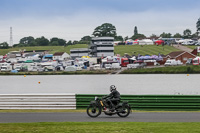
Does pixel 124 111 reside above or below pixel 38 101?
below

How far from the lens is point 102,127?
52.0 ft

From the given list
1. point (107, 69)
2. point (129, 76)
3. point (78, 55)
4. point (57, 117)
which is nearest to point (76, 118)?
point (57, 117)

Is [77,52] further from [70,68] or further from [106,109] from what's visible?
[106,109]

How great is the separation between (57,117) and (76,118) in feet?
3.59

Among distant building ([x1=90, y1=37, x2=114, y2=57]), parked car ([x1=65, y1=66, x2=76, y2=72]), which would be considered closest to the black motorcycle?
parked car ([x1=65, y1=66, x2=76, y2=72])

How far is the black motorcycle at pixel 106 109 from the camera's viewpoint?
63.6 feet

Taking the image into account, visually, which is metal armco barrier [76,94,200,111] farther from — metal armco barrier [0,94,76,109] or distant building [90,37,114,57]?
distant building [90,37,114,57]

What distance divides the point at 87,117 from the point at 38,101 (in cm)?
497

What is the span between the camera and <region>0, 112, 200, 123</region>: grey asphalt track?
60.6 ft

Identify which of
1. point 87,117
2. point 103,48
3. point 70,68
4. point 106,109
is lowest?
point 87,117

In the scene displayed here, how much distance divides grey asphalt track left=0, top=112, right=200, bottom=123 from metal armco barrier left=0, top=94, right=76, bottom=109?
205 centimetres

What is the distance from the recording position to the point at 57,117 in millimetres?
19734

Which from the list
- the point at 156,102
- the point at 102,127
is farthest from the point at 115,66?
the point at 102,127

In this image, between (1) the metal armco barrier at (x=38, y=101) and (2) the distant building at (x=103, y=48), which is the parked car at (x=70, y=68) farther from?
(1) the metal armco barrier at (x=38, y=101)
